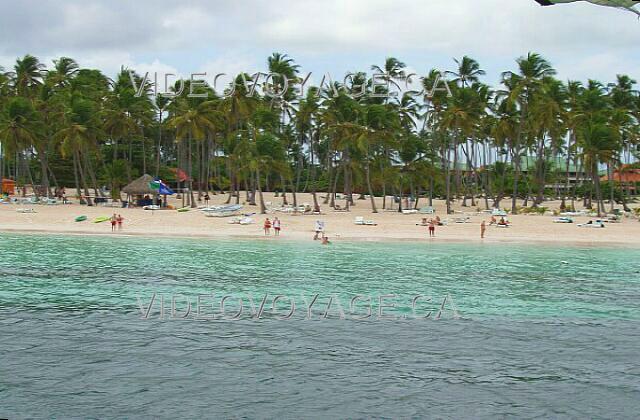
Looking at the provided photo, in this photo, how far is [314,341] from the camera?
12828 millimetres

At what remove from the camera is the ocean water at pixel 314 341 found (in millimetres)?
9391

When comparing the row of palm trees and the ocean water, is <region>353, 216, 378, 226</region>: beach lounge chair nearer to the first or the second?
the row of palm trees

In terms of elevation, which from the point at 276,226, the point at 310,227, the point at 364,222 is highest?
the point at 276,226

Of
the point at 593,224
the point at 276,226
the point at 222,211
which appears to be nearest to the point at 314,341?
the point at 276,226

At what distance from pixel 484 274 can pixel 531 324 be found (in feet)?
27.1

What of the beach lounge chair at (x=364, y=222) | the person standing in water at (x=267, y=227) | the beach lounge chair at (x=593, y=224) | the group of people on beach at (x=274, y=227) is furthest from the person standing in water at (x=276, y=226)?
the beach lounge chair at (x=593, y=224)

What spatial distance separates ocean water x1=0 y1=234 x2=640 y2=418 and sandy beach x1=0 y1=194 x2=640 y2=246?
12.4 metres

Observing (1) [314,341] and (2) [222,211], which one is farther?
(2) [222,211]

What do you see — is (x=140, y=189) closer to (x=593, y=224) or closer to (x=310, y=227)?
(x=310, y=227)

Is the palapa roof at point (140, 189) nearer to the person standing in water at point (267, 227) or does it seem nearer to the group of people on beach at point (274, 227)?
the person standing in water at point (267, 227)

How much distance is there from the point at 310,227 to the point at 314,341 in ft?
91.7

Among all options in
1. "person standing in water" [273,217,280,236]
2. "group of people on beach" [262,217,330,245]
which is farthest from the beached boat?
"person standing in water" [273,217,280,236]

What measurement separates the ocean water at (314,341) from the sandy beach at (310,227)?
40.8 ft

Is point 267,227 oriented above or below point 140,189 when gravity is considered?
below
